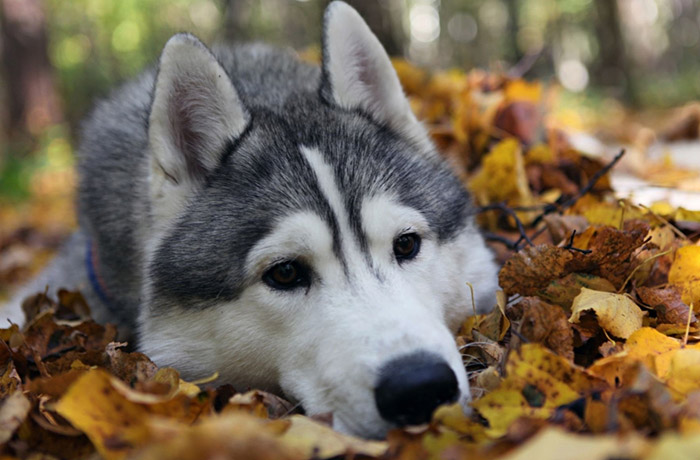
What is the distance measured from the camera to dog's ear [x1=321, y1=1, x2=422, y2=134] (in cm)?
270

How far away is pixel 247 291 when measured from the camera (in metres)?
2.27

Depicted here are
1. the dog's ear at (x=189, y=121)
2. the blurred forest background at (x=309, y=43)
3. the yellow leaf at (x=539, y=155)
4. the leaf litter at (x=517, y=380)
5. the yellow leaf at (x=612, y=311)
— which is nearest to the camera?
the leaf litter at (x=517, y=380)

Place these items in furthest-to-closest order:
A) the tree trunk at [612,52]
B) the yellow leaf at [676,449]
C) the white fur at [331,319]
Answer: the tree trunk at [612,52] → the white fur at [331,319] → the yellow leaf at [676,449]

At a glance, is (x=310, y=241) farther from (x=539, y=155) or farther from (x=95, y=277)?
(x=539, y=155)

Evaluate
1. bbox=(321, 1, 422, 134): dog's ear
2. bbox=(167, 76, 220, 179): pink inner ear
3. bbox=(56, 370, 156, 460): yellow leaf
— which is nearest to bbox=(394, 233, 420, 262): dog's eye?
bbox=(321, 1, 422, 134): dog's ear

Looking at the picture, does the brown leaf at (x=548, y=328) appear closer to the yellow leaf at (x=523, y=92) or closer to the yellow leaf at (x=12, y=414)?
the yellow leaf at (x=12, y=414)

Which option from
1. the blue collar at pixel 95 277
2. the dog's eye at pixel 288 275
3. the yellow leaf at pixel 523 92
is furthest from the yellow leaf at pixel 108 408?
the yellow leaf at pixel 523 92

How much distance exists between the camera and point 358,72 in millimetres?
2900

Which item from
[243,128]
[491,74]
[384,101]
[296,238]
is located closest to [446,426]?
[296,238]

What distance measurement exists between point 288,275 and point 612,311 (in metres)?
1.15

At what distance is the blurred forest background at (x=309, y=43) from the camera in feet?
36.3

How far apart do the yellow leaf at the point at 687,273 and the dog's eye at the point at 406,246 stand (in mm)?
988

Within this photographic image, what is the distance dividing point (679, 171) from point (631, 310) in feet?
9.45

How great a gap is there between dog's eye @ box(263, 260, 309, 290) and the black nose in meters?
0.61
